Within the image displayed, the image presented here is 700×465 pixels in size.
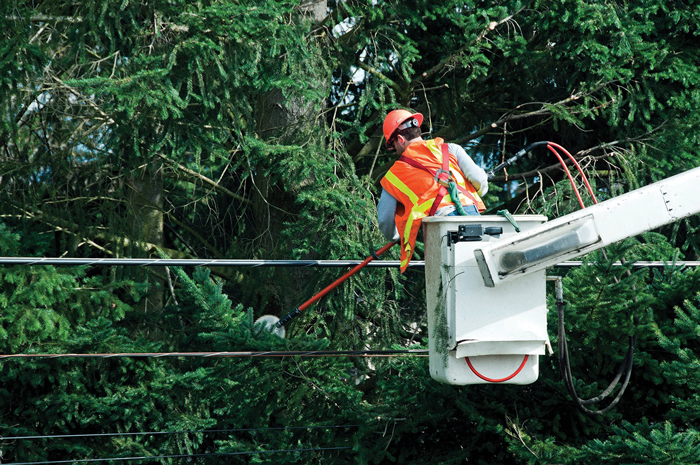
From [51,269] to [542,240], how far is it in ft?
18.3

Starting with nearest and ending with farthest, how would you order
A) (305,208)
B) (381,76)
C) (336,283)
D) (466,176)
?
(466,176) < (336,283) < (305,208) < (381,76)

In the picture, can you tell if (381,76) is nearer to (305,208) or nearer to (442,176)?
(305,208)

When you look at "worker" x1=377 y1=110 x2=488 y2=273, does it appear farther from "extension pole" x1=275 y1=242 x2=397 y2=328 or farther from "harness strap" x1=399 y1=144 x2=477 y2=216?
"extension pole" x1=275 y1=242 x2=397 y2=328

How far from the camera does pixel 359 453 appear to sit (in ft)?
16.8

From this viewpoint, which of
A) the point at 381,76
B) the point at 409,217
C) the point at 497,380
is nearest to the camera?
the point at 497,380

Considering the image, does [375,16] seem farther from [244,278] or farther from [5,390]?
[5,390]

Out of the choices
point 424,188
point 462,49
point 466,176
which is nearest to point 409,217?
point 424,188

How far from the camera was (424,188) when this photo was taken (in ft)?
14.4

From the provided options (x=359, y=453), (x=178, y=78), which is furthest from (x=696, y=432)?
(x=178, y=78)

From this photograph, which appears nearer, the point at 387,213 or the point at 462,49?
the point at 387,213

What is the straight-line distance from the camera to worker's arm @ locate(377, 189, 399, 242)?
455cm

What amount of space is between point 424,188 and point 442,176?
126mm

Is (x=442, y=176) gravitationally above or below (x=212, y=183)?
below

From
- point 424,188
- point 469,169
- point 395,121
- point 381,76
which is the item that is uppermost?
point 381,76
